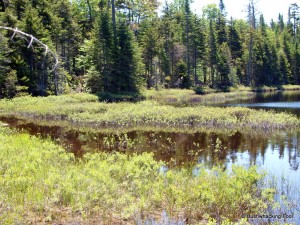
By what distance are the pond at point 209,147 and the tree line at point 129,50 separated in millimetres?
6697

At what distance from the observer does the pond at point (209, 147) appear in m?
13.1

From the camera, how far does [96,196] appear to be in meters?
7.23

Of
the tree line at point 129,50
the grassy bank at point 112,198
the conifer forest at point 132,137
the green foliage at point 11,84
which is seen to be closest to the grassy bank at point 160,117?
the conifer forest at point 132,137

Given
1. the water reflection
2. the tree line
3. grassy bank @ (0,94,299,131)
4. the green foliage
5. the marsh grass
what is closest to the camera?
the water reflection

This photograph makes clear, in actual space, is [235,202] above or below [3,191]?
below

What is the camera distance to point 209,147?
1622 centimetres

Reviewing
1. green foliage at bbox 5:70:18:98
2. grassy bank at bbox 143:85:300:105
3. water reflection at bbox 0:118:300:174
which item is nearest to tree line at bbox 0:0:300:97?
green foliage at bbox 5:70:18:98

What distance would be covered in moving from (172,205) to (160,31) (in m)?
53.3

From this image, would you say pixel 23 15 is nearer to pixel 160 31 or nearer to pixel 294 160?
pixel 160 31

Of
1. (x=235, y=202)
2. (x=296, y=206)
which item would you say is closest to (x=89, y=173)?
(x=235, y=202)

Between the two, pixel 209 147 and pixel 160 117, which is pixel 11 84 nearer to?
pixel 160 117

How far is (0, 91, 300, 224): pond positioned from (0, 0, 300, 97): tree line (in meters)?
6.70

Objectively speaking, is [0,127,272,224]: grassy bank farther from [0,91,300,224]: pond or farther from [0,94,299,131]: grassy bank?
[0,94,299,131]: grassy bank

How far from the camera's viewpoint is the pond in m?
13.1
